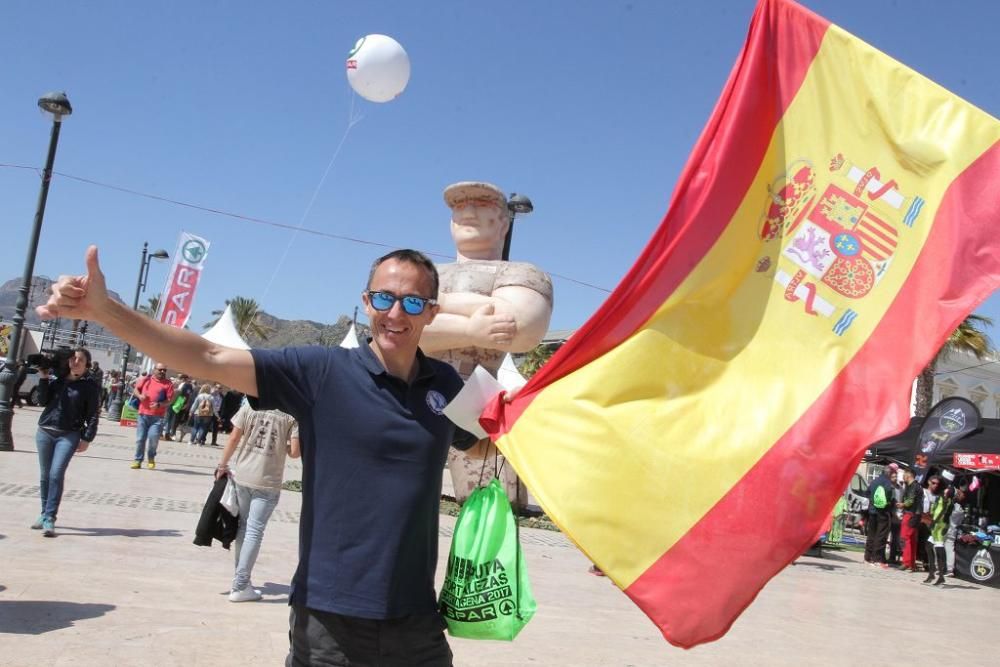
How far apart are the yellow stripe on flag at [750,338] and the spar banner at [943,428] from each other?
1228 cm

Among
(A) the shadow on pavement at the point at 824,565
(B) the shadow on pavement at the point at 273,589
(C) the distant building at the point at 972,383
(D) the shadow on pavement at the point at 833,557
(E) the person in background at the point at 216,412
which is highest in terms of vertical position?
(C) the distant building at the point at 972,383

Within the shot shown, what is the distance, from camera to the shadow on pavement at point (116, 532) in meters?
7.98

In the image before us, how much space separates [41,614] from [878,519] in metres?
13.7

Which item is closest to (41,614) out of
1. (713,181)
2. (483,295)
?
(483,295)

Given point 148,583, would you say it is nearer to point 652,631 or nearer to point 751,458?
point 652,631

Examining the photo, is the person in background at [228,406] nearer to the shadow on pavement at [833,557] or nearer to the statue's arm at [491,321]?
the shadow on pavement at [833,557]

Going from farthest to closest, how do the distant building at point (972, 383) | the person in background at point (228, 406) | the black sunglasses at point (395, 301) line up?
the distant building at point (972, 383) → the person in background at point (228, 406) → the black sunglasses at point (395, 301)

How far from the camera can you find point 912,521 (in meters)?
14.9

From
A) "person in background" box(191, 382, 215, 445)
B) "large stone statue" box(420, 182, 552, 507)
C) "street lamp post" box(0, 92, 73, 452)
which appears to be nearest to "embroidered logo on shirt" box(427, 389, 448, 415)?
"large stone statue" box(420, 182, 552, 507)

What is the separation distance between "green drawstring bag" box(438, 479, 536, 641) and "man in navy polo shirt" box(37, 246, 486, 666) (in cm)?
10

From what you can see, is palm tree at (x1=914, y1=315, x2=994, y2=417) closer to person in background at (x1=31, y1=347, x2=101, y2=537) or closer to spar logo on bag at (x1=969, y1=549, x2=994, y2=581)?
spar logo on bag at (x1=969, y1=549, x2=994, y2=581)

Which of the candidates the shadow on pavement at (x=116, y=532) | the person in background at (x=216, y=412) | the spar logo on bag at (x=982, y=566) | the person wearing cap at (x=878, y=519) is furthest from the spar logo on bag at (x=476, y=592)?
the person in background at (x=216, y=412)

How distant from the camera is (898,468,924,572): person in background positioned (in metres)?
14.6

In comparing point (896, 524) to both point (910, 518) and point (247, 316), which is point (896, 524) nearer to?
point (910, 518)
